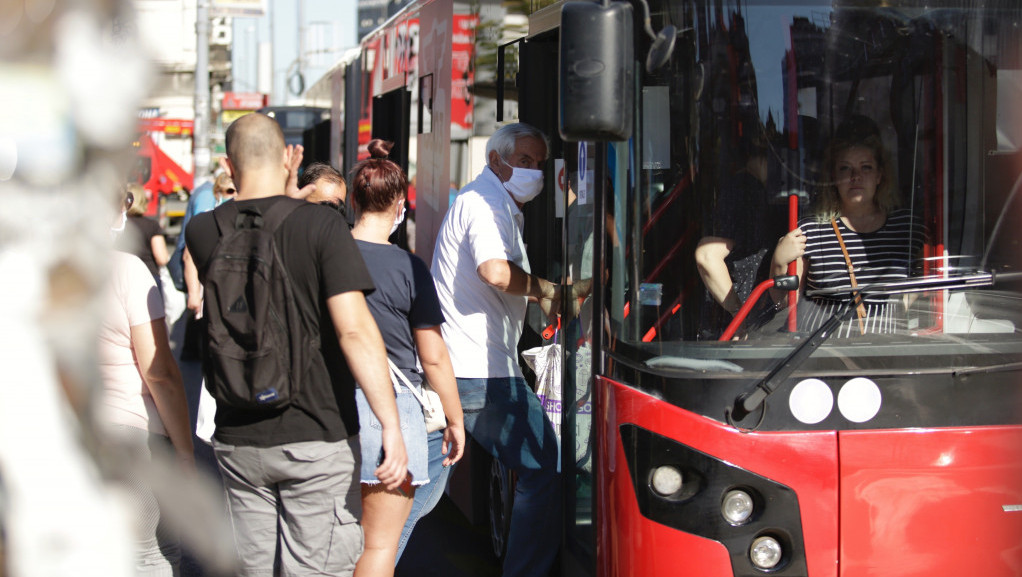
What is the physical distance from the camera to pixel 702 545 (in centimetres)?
303

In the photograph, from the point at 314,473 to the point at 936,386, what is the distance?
A: 1846 mm

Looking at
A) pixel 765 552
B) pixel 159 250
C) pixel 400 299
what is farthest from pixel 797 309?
pixel 159 250

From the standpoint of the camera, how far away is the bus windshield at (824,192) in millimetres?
3068

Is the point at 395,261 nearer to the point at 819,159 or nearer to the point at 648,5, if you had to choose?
the point at 648,5

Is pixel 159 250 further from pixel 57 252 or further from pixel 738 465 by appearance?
pixel 57 252

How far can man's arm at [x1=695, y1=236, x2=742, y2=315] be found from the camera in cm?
313

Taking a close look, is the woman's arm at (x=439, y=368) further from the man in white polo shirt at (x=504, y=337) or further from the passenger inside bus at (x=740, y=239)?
the passenger inside bus at (x=740, y=239)

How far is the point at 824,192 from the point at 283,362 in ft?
5.61

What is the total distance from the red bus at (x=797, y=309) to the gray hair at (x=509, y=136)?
1003 millimetres

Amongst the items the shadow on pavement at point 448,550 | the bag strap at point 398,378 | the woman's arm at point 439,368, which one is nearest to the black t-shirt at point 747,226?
the woman's arm at point 439,368

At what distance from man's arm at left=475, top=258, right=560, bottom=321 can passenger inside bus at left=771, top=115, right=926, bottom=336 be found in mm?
1157

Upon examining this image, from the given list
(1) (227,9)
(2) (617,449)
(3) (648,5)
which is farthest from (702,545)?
(1) (227,9)

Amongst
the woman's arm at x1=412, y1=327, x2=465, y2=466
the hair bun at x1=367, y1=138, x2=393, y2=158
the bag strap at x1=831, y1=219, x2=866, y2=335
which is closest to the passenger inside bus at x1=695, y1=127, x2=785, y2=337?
the bag strap at x1=831, y1=219, x2=866, y2=335

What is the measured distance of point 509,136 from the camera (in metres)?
4.29
